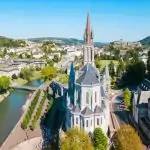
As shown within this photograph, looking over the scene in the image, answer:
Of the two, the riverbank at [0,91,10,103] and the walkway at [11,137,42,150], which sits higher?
the walkway at [11,137,42,150]

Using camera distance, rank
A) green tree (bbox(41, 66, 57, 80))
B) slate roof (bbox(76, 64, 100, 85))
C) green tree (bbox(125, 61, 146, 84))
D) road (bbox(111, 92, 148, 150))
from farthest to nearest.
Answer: green tree (bbox(41, 66, 57, 80)) → green tree (bbox(125, 61, 146, 84)) → road (bbox(111, 92, 148, 150)) → slate roof (bbox(76, 64, 100, 85))

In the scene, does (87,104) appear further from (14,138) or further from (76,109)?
(14,138)

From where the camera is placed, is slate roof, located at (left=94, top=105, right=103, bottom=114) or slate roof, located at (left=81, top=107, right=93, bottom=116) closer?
slate roof, located at (left=81, top=107, right=93, bottom=116)

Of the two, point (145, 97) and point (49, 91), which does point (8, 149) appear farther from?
point (49, 91)

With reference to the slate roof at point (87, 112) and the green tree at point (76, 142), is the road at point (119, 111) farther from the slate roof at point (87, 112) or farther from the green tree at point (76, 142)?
the green tree at point (76, 142)

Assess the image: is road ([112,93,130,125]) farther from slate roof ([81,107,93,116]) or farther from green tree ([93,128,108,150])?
green tree ([93,128,108,150])


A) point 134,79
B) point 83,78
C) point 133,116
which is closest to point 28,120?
point 83,78

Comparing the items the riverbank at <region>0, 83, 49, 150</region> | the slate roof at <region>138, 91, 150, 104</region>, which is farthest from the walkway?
the slate roof at <region>138, 91, 150, 104</region>
